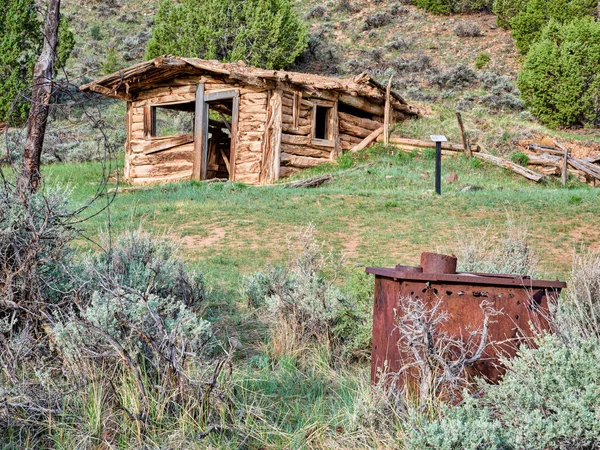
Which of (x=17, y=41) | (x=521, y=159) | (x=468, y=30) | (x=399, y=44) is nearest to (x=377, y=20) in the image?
(x=399, y=44)

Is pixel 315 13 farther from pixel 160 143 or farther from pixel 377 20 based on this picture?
pixel 160 143

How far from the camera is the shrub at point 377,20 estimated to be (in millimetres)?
42719

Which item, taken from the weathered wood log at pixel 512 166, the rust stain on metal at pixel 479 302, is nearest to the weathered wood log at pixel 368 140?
the weathered wood log at pixel 512 166

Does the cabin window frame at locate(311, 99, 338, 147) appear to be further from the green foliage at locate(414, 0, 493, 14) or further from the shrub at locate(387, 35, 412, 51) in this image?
the green foliage at locate(414, 0, 493, 14)

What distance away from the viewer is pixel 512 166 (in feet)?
58.1

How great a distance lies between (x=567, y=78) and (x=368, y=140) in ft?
37.8

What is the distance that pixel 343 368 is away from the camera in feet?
16.0

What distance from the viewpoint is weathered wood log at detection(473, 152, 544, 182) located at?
56.8 feet

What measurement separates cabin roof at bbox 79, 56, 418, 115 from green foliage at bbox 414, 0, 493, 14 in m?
26.5

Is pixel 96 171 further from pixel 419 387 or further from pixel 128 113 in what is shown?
pixel 419 387

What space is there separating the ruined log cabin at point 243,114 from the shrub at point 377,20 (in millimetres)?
23582

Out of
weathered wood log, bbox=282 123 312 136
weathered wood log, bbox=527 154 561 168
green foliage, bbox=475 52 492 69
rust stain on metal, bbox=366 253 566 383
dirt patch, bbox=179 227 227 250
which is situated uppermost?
green foliage, bbox=475 52 492 69

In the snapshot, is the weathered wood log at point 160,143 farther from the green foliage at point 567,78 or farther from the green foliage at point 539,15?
the green foliage at point 539,15

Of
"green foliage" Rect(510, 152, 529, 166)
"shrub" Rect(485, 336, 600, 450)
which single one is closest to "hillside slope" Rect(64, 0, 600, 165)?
"green foliage" Rect(510, 152, 529, 166)
